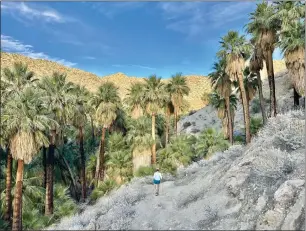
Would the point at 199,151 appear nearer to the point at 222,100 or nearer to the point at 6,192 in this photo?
the point at 222,100

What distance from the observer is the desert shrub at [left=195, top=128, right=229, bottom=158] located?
34.0 m

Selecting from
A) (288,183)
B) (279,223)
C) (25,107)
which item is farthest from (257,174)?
(25,107)

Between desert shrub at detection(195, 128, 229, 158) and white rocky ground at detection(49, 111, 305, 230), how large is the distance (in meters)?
12.2

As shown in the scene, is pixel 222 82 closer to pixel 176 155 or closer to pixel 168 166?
pixel 176 155

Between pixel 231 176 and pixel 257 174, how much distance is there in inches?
48.9

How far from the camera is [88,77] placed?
13688 cm

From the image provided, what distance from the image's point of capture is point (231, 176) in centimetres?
1717

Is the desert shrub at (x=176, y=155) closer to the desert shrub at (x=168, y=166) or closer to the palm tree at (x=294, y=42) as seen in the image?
the desert shrub at (x=168, y=166)

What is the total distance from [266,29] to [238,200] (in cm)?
2027

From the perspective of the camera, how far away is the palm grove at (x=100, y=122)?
73.4 ft

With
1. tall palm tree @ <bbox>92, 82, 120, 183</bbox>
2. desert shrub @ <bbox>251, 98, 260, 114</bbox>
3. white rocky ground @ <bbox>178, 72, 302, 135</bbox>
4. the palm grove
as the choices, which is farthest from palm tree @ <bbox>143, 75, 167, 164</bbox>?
desert shrub @ <bbox>251, 98, 260, 114</bbox>

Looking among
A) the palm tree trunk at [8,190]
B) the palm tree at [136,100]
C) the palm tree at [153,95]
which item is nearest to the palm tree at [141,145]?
the palm tree at [153,95]

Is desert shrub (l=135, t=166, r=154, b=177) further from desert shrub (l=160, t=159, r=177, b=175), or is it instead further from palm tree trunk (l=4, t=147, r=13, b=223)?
palm tree trunk (l=4, t=147, r=13, b=223)

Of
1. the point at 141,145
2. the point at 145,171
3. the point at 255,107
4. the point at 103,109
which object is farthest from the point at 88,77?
the point at 145,171
